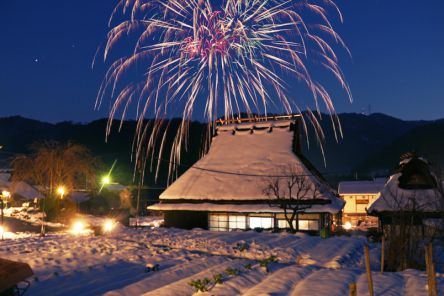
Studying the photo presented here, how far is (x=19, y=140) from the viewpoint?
102 meters

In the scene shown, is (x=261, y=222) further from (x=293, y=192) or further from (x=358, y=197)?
(x=358, y=197)

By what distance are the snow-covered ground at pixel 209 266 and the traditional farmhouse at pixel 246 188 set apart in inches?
198

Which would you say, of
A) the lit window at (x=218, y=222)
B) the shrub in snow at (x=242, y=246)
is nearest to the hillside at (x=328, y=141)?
the lit window at (x=218, y=222)

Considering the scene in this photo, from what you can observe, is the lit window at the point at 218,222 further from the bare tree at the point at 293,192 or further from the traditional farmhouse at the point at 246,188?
the bare tree at the point at 293,192

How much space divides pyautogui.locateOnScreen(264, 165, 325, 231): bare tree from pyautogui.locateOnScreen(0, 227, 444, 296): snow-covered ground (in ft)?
13.2

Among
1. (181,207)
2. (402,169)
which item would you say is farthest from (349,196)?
(181,207)

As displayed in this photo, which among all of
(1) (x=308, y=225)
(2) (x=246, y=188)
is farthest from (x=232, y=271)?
(2) (x=246, y=188)

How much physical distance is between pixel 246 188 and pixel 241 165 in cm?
270

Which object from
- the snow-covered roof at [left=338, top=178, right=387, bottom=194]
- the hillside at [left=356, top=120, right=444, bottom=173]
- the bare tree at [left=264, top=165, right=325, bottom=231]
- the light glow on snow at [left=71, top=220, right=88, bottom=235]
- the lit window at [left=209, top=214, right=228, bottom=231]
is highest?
the hillside at [left=356, top=120, right=444, bottom=173]

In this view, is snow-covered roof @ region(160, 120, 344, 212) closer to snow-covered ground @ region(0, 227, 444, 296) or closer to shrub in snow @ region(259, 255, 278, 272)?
snow-covered ground @ region(0, 227, 444, 296)

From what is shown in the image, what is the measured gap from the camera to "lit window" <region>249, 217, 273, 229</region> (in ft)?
72.5

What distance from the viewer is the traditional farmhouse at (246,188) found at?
849 inches

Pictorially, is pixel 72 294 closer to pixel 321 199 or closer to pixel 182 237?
pixel 182 237

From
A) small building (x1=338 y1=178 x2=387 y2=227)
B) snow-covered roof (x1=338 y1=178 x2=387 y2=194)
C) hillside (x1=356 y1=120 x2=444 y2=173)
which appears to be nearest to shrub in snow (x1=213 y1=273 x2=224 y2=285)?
small building (x1=338 y1=178 x2=387 y2=227)
